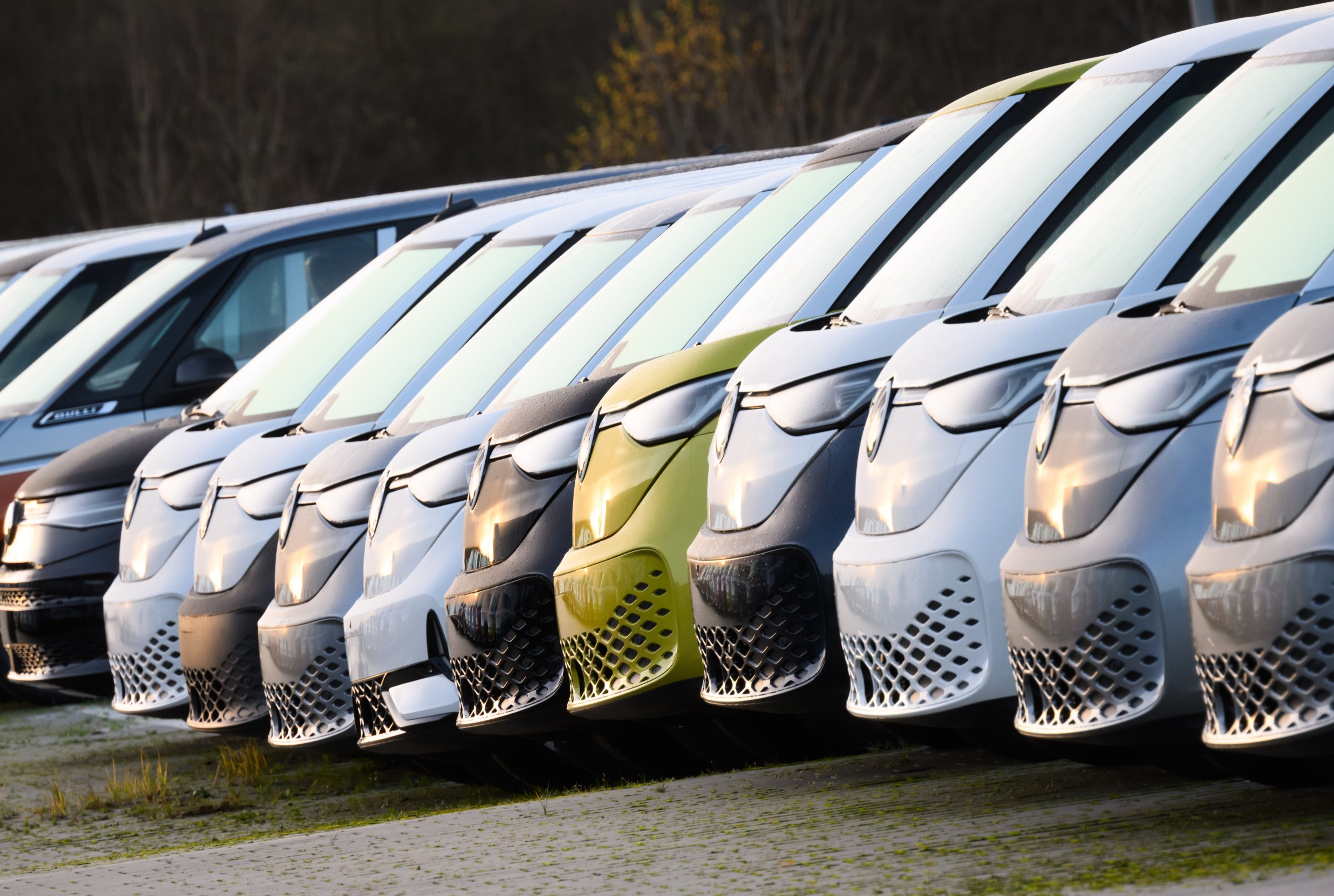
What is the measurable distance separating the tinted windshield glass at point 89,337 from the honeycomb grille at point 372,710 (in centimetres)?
483

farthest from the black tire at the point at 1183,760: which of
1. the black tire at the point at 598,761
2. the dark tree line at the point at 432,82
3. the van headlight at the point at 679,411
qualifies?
the dark tree line at the point at 432,82

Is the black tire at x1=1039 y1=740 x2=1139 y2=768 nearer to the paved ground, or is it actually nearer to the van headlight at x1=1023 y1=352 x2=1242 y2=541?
the paved ground

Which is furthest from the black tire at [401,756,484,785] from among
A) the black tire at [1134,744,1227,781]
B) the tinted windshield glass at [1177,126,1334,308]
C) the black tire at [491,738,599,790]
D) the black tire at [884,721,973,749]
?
the tinted windshield glass at [1177,126,1334,308]

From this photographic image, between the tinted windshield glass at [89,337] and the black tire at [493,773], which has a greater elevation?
the tinted windshield glass at [89,337]

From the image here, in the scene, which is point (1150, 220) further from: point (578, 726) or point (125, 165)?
point (125, 165)

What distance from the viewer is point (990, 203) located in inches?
244

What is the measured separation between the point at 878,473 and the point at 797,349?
0.69m

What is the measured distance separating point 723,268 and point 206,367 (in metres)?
4.47

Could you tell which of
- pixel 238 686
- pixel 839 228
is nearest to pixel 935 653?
pixel 839 228


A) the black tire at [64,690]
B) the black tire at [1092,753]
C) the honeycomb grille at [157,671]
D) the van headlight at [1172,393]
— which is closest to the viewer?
the van headlight at [1172,393]

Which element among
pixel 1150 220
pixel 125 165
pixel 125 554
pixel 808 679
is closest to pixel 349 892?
pixel 808 679

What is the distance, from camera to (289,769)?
9219 millimetres

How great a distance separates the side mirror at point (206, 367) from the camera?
11055 mm

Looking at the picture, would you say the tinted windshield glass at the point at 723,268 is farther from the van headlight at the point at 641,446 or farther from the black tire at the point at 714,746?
the black tire at the point at 714,746
